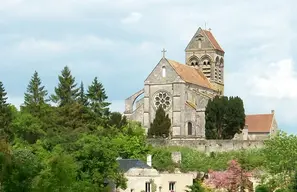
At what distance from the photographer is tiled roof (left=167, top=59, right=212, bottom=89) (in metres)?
108

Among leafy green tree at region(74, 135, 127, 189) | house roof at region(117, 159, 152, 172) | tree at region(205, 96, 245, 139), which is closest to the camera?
leafy green tree at region(74, 135, 127, 189)

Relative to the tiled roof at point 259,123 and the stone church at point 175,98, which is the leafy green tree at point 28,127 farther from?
the tiled roof at point 259,123

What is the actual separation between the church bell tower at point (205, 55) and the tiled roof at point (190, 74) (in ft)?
8.88

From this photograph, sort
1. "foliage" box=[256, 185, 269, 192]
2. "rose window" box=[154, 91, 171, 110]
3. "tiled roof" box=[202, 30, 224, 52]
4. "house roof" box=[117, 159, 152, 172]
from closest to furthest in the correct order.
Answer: "foliage" box=[256, 185, 269, 192], "house roof" box=[117, 159, 152, 172], "rose window" box=[154, 91, 171, 110], "tiled roof" box=[202, 30, 224, 52]

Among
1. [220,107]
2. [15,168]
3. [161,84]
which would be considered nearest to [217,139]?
[220,107]

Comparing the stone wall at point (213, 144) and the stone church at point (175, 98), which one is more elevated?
the stone church at point (175, 98)

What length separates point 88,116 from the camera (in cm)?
9356

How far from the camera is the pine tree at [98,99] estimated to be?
9762 centimetres

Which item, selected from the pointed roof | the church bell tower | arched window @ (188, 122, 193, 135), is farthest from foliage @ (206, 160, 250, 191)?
the pointed roof

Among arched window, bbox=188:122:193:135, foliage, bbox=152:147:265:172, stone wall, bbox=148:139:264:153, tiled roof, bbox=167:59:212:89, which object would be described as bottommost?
foliage, bbox=152:147:265:172

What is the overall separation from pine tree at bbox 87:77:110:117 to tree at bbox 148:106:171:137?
623 cm

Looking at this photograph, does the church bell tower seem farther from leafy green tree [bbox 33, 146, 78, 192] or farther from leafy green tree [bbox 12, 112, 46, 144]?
leafy green tree [bbox 33, 146, 78, 192]

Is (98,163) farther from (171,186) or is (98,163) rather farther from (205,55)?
(205,55)

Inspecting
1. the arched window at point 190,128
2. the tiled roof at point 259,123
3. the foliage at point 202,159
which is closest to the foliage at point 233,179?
the foliage at point 202,159
